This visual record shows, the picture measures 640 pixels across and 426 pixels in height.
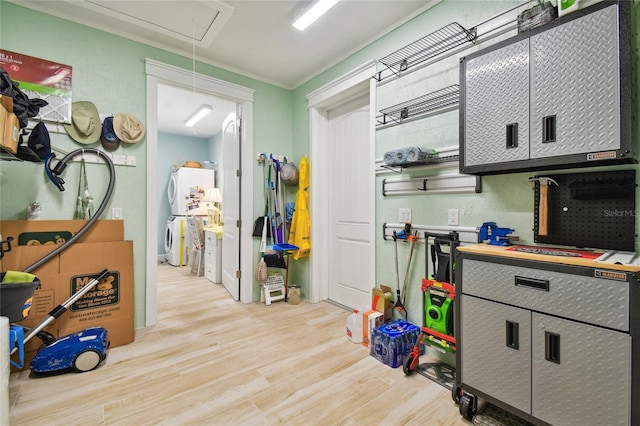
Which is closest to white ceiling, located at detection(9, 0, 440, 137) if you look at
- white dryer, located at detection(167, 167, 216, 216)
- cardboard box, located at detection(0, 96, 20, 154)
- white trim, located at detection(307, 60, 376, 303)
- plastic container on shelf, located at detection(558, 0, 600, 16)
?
white trim, located at detection(307, 60, 376, 303)

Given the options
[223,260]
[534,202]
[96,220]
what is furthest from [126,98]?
[534,202]

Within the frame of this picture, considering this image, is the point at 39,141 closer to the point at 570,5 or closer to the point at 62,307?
the point at 62,307

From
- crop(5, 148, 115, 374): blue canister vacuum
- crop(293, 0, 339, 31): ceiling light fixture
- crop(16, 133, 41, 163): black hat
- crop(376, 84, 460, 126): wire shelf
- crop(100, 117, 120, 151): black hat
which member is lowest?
crop(5, 148, 115, 374): blue canister vacuum

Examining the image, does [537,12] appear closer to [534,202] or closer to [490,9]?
[490,9]

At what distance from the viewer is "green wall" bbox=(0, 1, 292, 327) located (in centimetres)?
227

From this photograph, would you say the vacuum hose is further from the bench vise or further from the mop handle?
the bench vise

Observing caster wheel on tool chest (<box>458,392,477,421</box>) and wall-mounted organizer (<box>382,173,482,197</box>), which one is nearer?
caster wheel on tool chest (<box>458,392,477,421</box>)

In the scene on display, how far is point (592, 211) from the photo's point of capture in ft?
5.10

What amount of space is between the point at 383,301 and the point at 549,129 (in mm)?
1659

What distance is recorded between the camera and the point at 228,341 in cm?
253

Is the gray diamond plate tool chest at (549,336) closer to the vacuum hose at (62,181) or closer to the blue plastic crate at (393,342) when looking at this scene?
the blue plastic crate at (393,342)

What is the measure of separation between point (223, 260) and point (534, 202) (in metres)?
3.65

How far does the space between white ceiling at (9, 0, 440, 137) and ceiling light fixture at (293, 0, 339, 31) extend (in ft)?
0.22

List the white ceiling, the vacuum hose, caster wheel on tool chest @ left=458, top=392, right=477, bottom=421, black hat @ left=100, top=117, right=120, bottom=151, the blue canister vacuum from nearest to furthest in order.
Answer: caster wheel on tool chest @ left=458, top=392, right=477, bottom=421
the blue canister vacuum
the vacuum hose
the white ceiling
black hat @ left=100, top=117, right=120, bottom=151
